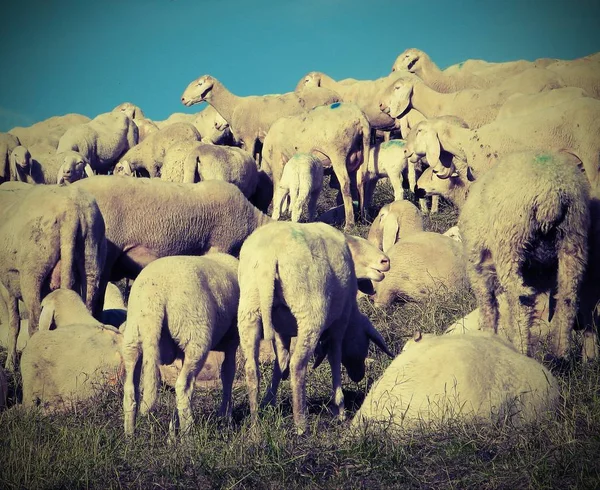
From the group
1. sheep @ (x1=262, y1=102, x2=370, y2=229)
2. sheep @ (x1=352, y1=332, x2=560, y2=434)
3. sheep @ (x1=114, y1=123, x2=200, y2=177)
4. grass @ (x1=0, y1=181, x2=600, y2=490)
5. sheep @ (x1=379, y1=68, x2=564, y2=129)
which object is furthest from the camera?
sheep @ (x1=114, y1=123, x2=200, y2=177)

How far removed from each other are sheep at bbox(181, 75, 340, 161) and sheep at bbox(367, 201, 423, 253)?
620 cm

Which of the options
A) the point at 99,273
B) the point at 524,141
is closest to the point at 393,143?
the point at 524,141

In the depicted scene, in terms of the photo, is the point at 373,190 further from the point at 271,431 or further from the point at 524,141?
the point at 271,431

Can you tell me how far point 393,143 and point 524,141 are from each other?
564 centimetres

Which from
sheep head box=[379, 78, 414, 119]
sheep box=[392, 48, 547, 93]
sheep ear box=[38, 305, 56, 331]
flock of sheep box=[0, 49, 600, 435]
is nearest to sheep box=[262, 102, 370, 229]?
flock of sheep box=[0, 49, 600, 435]

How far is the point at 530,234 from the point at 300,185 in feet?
24.1

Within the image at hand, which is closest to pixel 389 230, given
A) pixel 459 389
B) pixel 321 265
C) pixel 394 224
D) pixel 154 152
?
pixel 394 224

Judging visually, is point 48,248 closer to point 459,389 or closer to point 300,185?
point 459,389

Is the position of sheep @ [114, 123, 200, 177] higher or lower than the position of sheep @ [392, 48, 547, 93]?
lower

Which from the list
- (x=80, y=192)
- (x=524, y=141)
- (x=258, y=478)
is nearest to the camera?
(x=258, y=478)

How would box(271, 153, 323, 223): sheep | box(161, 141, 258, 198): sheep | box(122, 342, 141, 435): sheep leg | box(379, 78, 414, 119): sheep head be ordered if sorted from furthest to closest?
box(379, 78, 414, 119): sheep head → box(161, 141, 258, 198): sheep → box(271, 153, 323, 223): sheep → box(122, 342, 141, 435): sheep leg

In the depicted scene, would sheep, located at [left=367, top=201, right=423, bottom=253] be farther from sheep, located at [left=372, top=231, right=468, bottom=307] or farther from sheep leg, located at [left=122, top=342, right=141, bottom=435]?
sheep leg, located at [left=122, top=342, right=141, bottom=435]

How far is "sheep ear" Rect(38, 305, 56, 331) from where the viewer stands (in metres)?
8.07

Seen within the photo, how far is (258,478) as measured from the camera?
498 centimetres
